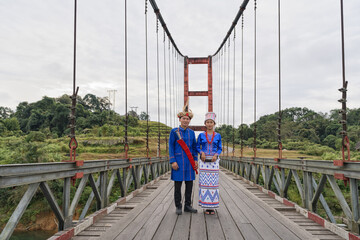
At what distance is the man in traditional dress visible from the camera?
10.7ft

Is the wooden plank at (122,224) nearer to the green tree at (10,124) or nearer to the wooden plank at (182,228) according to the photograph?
the wooden plank at (182,228)

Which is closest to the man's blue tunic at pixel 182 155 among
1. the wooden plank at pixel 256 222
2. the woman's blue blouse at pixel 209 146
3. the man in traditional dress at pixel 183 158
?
the man in traditional dress at pixel 183 158

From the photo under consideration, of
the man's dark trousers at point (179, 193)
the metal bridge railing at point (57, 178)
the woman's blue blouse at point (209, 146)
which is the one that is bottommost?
the man's dark trousers at point (179, 193)

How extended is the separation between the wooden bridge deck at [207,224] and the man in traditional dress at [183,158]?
252mm

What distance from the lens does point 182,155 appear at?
10.8ft

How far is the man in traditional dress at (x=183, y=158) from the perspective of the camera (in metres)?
3.26

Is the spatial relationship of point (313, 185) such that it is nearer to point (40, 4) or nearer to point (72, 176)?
point (72, 176)

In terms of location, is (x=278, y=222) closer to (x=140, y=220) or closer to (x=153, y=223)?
(x=153, y=223)

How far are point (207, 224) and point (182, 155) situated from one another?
0.85m

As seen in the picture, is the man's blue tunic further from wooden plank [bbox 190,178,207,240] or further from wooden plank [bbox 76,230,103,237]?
wooden plank [bbox 76,230,103,237]

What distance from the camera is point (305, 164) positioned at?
10.4 feet

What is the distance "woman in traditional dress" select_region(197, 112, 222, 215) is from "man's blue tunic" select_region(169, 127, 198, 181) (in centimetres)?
10

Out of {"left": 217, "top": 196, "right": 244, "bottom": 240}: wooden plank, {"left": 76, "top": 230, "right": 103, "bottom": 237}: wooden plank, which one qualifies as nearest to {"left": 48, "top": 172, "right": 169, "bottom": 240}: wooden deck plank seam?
{"left": 76, "top": 230, "right": 103, "bottom": 237}: wooden plank

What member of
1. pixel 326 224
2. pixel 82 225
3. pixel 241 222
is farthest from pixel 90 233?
pixel 326 224
